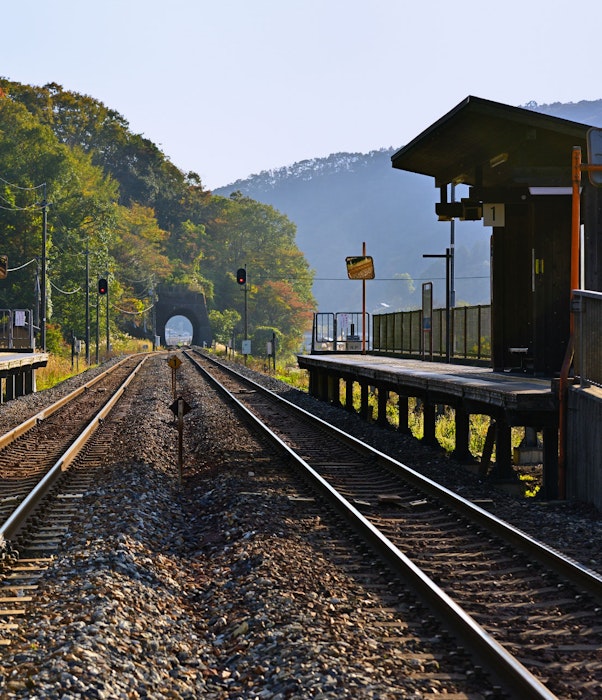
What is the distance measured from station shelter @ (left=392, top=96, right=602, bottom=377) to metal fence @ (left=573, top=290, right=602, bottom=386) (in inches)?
46.9

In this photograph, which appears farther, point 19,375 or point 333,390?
point 19,375

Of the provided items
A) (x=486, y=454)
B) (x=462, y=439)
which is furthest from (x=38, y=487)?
(x=462, y=439)

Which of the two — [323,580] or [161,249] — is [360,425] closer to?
[323,580]

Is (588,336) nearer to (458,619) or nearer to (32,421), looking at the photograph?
(458,619)

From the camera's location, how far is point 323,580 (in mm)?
7555

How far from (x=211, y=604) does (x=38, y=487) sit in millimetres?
4515

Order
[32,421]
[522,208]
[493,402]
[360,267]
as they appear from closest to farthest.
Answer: [493,402], [522,208], [32,421], [360,267]

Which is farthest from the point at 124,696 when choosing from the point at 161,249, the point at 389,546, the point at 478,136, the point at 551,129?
the point at 161,249

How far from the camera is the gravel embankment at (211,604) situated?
5.40 m

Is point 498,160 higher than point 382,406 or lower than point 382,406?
higher

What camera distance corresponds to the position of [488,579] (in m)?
7.59

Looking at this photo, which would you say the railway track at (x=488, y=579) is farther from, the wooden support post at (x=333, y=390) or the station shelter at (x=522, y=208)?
the wooden support post at (x=333, y=390)

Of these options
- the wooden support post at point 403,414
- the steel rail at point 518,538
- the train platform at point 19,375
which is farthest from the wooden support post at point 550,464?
the train platform at point 19,375

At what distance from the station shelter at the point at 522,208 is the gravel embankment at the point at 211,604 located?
403 cm
